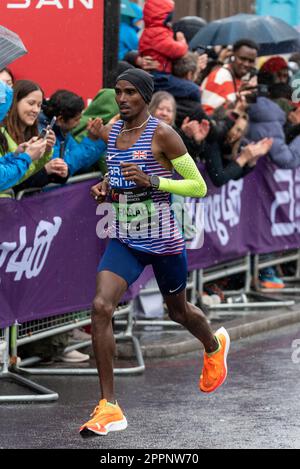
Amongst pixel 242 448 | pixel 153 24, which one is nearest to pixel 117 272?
pixel 242 448

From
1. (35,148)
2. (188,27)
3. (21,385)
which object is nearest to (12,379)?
(21,385)

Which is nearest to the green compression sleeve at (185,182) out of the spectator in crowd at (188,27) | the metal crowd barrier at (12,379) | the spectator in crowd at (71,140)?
the metal crowd barrier at (12,379)

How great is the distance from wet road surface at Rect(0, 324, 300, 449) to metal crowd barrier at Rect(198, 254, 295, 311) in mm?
2027

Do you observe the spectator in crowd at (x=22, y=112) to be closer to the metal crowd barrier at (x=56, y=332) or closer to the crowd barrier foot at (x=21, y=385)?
the metal crowd barrier at (x=56, y=332)

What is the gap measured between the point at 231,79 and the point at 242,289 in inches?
87.3

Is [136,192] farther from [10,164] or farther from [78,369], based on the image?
[78,369]

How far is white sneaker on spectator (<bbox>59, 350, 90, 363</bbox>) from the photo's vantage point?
10641 mm

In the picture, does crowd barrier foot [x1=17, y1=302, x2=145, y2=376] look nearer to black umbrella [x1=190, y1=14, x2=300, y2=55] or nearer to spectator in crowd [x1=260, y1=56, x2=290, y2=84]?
black umbrella [x1=190, y1=14, x2=300, y2=55]

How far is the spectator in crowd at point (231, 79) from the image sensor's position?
13.4 metres

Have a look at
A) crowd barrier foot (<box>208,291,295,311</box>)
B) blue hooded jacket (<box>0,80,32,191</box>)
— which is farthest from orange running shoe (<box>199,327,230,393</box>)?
crowd barrier foot (<box>208,291,295,311</box>)

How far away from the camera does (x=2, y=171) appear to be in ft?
29.1

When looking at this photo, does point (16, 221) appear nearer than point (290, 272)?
Yes

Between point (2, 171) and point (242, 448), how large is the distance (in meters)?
2.51

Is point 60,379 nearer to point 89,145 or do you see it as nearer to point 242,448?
point 89,145
